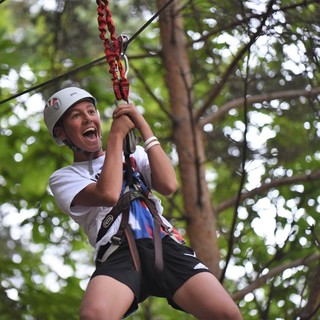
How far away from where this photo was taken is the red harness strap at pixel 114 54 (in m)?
3.72

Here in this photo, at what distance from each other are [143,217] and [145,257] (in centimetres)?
19

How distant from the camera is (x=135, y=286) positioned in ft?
11.7

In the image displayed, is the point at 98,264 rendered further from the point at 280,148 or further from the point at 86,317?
the point at 280,148

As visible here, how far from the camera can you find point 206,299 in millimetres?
3562

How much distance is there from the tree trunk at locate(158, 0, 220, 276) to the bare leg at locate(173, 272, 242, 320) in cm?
254

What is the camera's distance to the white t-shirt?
3.74 meters

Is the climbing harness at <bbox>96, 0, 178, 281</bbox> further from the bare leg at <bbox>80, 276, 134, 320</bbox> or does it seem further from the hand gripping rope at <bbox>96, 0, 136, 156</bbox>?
the bare leg at <bbox>80, 276, 134, 320</bbox>

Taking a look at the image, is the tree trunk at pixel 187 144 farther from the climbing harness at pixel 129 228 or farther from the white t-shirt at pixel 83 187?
the climbing harness at pixel 129 228

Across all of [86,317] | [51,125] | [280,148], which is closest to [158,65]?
[280,148]

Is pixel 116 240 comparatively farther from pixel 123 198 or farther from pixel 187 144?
pixel 187 144

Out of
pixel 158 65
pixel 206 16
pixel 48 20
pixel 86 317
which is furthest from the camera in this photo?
pixel 48 20

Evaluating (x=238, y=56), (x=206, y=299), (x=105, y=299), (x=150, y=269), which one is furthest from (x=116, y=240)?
(x=238, y=56)

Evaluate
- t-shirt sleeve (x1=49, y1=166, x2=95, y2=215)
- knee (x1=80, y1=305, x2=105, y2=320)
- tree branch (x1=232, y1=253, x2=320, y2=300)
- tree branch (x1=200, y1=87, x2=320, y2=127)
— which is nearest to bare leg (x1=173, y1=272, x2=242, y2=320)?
knee (x1=80, y1=305, x2=105, y2=320)

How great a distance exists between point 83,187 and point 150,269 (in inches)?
17.0
